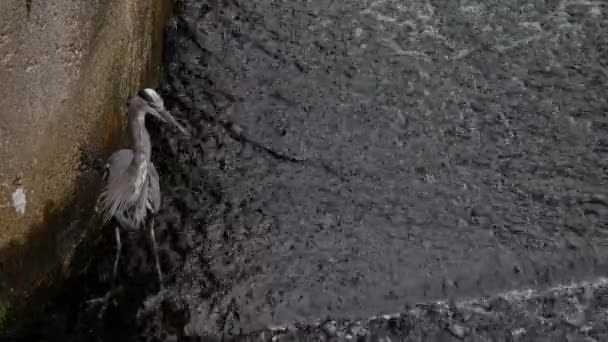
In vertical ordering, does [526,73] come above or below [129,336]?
above

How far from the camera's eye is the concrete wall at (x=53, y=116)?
11.7ft

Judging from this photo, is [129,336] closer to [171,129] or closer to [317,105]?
[171,129]

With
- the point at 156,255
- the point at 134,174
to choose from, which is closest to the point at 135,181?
the point at 134,174

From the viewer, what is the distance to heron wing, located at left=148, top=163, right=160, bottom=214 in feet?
14.6

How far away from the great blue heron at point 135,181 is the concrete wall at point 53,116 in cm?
16

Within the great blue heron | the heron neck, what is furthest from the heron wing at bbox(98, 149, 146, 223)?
the heron neck

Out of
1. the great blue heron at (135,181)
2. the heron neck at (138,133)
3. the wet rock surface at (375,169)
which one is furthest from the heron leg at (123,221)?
the heron neck at (138,133)

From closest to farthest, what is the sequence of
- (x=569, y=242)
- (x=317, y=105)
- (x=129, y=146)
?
(x=569, y=242)
(x=129, y=146)
(x=317, y=105)

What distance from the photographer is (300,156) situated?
5.03 meters

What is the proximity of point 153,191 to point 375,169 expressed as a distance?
1276mm

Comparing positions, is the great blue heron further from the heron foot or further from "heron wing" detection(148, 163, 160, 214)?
the heron foot

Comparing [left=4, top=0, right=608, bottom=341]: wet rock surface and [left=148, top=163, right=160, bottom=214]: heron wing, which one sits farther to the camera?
[left=148, top=163, right=160, bottom=214]: heron wing

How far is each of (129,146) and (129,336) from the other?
51.1 inches

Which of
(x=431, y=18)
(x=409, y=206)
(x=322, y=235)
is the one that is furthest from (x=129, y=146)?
(x=431, y=18)
